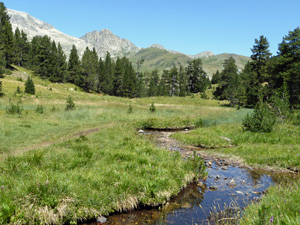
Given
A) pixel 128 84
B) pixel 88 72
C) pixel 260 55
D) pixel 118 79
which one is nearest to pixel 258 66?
pixel 260 55

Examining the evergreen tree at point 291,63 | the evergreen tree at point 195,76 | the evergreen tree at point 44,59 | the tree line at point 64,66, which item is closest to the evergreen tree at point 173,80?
the evergreen tree at point 195,76

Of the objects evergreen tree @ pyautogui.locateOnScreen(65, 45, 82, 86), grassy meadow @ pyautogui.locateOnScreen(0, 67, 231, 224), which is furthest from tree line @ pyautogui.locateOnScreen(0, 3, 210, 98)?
grassy meadow @ pyautogui.locateOnScreen(0, 67, 231, 224)

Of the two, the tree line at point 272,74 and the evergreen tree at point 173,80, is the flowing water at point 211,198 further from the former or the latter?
the evergreen tree at point 173,80

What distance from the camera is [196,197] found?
780 centimetres

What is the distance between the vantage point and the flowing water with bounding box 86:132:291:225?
6.29 metres

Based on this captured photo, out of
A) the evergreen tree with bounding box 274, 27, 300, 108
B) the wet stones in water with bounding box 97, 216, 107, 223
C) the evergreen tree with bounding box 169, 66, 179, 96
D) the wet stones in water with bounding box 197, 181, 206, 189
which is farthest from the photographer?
the evergreen tree with bounding box 169, 66, 179, 96

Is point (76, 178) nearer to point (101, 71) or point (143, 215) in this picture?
point (143, 215)

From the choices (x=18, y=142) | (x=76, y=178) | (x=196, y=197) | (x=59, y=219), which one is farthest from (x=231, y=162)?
(x=18, y=142)

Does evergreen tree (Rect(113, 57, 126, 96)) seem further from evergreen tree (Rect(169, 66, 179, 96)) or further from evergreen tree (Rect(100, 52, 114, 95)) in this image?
evergreen tree (Rect(169, 66, 179, 96))

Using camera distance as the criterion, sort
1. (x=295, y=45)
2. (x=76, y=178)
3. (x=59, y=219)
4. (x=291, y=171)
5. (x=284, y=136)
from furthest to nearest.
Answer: (x=295, y=45)
(x=284, y=136)
(x=291, y=171)
(x=76, y=178)
(x=59, y=219)

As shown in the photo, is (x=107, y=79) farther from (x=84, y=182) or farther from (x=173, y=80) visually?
(x=84, y=182)

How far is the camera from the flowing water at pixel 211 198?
248 inches

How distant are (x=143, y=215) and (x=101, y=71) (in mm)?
89840

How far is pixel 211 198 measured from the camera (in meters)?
7.70
